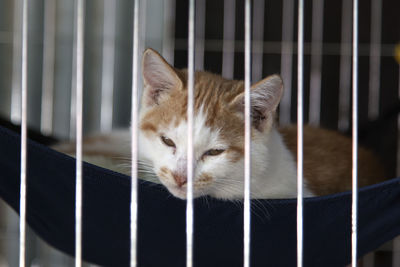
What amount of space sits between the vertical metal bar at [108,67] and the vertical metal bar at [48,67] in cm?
21

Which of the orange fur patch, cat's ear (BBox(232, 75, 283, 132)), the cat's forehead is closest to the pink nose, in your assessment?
the cat's forehead

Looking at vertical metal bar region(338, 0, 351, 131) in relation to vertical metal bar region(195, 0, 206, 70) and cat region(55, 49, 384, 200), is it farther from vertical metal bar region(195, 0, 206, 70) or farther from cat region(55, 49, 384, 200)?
cat region(55, 49, 384, 200)

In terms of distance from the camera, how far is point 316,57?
2088mm

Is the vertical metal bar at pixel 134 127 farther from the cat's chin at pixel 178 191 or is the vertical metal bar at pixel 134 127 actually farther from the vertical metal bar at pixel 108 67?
the vertical metal bar at pixel 108 67

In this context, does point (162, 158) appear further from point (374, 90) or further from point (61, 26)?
point (374, 90)

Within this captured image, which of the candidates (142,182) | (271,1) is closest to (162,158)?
(142,182)

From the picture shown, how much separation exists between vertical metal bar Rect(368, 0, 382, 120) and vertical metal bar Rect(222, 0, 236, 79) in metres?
0.59

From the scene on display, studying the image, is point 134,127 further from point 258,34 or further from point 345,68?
point 345,68

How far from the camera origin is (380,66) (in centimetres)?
209

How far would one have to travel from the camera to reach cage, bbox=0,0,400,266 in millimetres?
1919

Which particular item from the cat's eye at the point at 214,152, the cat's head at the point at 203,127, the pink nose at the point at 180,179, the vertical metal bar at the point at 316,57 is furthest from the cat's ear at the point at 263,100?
the vertical metal bar at the point at 316,57

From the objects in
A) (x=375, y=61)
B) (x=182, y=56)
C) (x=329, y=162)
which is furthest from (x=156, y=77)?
(x=375, y=61)

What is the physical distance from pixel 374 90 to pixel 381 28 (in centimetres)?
27

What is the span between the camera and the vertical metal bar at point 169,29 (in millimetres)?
2020
